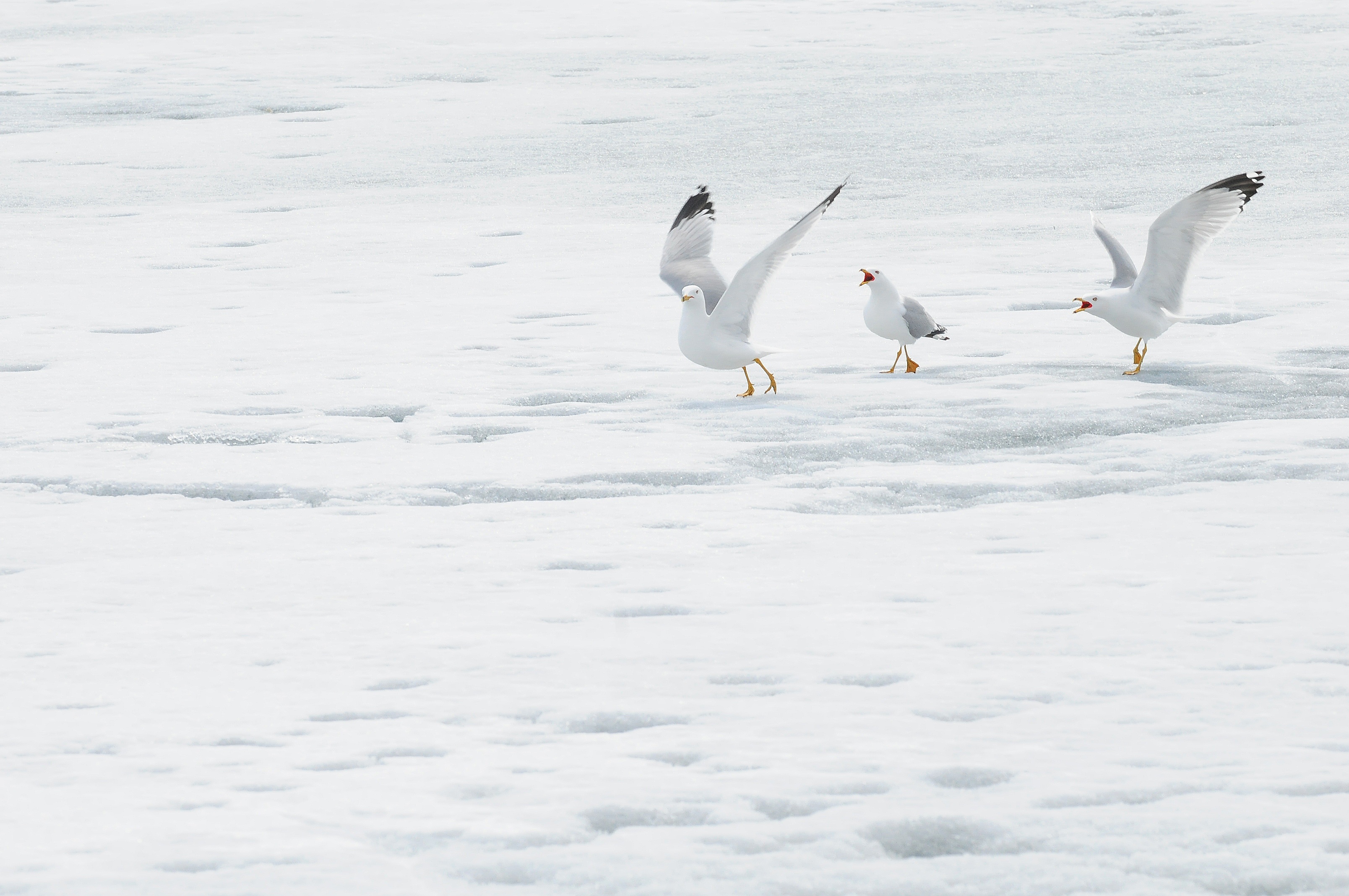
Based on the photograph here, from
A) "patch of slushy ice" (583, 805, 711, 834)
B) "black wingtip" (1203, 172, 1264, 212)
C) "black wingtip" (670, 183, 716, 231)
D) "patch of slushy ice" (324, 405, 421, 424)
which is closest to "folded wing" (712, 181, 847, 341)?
"black wingtip" (670, 183, 716, 231)

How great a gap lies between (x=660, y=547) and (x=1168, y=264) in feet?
8.95

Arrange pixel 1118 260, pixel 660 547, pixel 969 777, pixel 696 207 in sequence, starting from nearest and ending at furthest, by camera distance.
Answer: pixel 969 777 < pixel 660 547 < pixel 1118 260 < pixel 696 207

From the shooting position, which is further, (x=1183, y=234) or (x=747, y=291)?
(x=1183, y=234)

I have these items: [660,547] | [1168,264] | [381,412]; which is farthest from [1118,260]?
[660,547]

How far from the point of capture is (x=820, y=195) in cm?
998

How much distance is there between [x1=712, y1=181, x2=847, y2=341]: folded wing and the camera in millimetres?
5512

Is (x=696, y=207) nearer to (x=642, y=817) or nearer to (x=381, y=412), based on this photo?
(x=381, y=412)

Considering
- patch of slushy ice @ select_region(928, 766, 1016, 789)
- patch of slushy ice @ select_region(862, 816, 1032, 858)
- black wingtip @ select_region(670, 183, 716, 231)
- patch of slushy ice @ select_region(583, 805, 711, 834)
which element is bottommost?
patch of slushy ice @ select_region(583, 805, 711, 834)

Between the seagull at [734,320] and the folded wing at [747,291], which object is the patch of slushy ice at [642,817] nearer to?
the seagull at [734,320]

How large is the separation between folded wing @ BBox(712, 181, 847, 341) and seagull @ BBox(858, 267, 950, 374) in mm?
488

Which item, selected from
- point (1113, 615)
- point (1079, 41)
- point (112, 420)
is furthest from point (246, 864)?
point (1079, 41)

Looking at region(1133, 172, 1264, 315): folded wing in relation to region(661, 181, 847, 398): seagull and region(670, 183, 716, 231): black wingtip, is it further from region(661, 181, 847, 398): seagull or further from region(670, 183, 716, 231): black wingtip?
region(670, 183, 716, 231): black wingtip

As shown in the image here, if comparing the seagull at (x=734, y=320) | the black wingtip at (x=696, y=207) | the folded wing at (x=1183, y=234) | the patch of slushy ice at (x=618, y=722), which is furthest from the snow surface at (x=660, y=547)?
the black wingtip at (x=696, y=207)

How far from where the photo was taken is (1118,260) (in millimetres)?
6188
